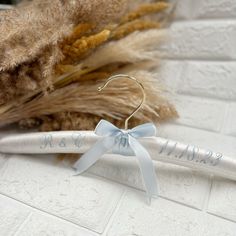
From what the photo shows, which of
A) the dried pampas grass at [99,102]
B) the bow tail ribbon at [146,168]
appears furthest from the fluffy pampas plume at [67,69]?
the bow tail ribbon at [146,168]

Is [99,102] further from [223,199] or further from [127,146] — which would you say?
[223,199]

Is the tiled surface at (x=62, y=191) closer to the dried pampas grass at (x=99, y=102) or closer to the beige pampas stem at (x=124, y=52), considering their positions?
the dried pampas grass at (x=99, y=102)

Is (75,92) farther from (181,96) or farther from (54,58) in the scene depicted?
(181,96)

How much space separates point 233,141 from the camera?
23.1 inches

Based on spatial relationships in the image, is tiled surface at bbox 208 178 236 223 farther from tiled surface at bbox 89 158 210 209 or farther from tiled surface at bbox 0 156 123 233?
tiled surface at bbox 0 156 123 233

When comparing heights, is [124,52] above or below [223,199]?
above

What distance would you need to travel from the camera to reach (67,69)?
584 millimetres

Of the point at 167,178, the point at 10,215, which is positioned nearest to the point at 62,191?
the point at 10,215

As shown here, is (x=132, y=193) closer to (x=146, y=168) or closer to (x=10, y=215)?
(x=146, y=168)

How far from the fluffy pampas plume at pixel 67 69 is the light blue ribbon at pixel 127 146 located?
87 mm

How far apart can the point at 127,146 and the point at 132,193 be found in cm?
9

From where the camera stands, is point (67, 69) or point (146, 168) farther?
point (67, 69)

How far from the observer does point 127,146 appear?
499mm

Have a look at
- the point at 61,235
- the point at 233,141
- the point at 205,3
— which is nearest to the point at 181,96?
the point at 233,141
